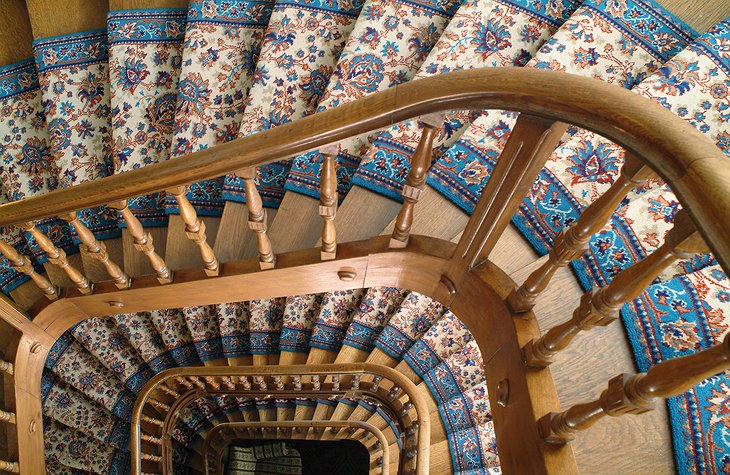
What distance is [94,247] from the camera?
78.0 inches

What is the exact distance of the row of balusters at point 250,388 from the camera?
3.02 metres

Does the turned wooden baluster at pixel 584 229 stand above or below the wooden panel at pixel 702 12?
below

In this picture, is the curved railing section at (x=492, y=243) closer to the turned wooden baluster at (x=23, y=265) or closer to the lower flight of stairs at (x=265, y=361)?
the turned wooden baluster at (x=23, y=265)

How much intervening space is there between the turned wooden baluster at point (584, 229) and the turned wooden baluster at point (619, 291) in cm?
11

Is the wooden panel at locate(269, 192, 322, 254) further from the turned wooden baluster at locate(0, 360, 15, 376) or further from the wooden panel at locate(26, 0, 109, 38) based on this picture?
the wooden panel at locate(26, 0, 109, 38)

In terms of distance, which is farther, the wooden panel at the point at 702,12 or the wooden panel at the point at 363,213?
the wooden panel at the point at 363,213

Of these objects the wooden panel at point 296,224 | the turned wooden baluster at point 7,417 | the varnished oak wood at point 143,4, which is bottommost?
the turned wooden baluster at point 7,417

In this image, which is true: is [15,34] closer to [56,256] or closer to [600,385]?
[56,256]

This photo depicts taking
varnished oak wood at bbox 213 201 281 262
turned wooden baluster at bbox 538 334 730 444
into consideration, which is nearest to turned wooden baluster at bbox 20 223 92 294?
varnished oak wood at bbox 213 201 281 262

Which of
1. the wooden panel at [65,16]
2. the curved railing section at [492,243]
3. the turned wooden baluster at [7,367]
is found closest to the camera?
the curved railing section at [492,243]

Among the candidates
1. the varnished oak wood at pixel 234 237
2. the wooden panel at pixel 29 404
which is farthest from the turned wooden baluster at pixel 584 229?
the wooden panel at pixel 29 404

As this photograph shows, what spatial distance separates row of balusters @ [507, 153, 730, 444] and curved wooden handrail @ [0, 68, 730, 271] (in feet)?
0.32

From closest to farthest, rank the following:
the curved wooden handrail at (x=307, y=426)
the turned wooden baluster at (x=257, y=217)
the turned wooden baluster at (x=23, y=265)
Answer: the turned wooden baluster at (x=257, y=217)
the turned wooden baluster at (x=23, y=265)
the curved wooden handrail at (x=307, y=426)

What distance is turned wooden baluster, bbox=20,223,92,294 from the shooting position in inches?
73.6
